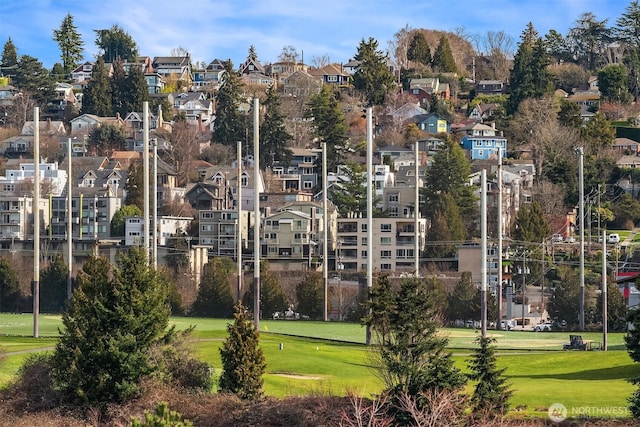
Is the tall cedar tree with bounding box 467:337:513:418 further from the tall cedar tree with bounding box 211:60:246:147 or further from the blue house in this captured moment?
the tall cedar tree with bounding box 211:60:246:147

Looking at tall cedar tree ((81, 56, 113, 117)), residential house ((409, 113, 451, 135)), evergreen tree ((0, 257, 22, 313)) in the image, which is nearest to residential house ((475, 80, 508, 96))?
residential house ((409, 113, 451, 135))

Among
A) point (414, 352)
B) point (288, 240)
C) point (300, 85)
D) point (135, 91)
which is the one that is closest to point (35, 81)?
point (135, 91)

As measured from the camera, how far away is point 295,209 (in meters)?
87.6

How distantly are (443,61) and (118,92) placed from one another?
126 ft

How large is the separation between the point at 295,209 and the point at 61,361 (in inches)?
2136

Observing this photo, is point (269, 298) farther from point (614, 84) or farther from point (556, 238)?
point (614, 84)

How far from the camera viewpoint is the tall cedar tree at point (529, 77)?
120625 millimetres

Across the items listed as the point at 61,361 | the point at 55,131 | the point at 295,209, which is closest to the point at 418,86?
the point at 55,131

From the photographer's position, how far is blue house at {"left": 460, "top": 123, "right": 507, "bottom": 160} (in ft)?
365

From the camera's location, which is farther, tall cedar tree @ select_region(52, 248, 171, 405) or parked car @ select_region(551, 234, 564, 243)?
parked car @ select_region(551, 234, 564, 243)

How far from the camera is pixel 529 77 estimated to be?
121875mm

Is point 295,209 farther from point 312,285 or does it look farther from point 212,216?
point 312,285
